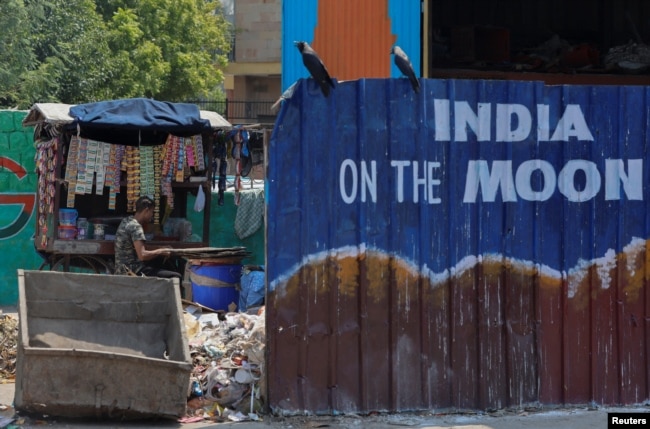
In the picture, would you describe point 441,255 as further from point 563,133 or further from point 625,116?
point 625,116

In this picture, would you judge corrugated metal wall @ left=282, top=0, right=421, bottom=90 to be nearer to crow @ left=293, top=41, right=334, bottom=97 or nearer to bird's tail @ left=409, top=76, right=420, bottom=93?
bird's tail @ left=409, top=76, right=420, bottom=93

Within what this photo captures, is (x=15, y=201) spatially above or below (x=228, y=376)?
above

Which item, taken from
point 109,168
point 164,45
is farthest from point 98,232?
point 164,45

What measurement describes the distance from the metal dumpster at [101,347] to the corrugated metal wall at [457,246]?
0.84 m

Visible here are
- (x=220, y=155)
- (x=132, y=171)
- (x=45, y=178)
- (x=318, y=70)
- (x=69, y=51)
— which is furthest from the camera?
(x=69, y=51)

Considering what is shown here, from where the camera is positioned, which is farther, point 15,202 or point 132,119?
point 15,202

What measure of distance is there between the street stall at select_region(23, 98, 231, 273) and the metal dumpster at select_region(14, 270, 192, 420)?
3.75 meters

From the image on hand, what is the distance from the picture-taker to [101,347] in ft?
25.1

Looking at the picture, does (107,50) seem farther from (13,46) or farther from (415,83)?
(415,83)

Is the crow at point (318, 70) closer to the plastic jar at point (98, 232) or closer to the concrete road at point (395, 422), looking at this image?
the concrete road at point (395, 422)

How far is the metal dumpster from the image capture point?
21.8 feet

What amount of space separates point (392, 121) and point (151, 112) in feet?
17.4

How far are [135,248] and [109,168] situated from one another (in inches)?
76.4

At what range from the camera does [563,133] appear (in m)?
7.24
